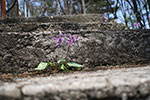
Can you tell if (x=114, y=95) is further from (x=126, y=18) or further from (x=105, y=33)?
(x=126, y=18)

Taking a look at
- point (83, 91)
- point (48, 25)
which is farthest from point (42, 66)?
point (83, 91)

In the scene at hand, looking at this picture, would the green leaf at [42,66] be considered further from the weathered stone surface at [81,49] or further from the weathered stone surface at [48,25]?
the weathered stone surface at [48,25]

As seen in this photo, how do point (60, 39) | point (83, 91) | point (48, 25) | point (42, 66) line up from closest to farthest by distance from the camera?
point (83, 91) < point (42, 66) < point (60, 39) < point (48, 25)

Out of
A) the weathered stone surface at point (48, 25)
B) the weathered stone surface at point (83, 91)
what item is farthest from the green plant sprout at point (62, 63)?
the weathered stone surface at point (83, 91)

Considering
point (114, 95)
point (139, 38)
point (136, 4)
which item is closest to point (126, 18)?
point (136, 4)

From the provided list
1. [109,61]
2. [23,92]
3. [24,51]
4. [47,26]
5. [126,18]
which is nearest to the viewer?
[23,92]

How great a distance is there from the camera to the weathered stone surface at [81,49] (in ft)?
3.51

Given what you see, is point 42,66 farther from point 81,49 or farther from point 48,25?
point 48,25

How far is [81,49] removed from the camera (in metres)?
1.17

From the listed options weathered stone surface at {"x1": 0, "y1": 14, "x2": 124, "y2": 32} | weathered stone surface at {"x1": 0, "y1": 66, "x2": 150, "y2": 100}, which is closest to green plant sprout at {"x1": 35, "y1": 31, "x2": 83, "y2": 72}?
weathered stone surface at {"x1": 0, "y1": 14, "x2": 124, "y2": 32}

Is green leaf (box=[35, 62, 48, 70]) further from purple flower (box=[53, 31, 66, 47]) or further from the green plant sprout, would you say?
purple flower (box=[53, 31, 66, 47])

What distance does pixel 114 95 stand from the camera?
1.48 ft

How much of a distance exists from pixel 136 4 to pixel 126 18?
356 millimetres

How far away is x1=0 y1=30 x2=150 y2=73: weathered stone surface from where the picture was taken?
3.51ft
